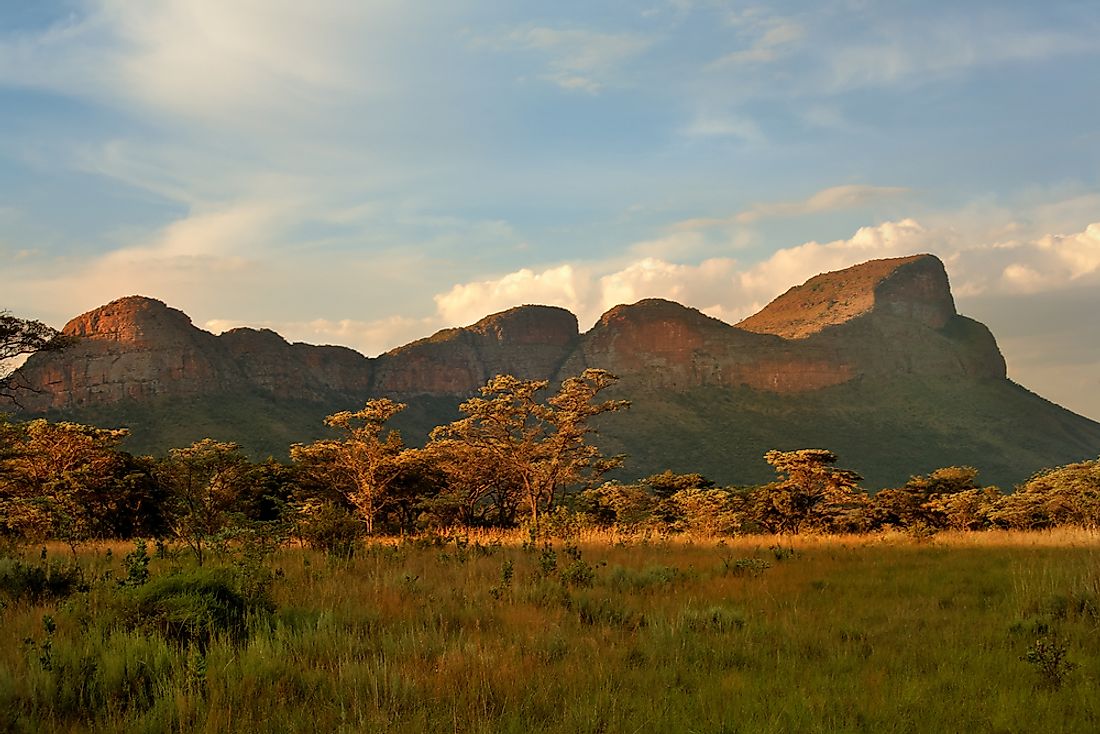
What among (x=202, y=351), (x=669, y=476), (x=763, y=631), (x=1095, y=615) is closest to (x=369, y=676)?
(x=763, y=631)

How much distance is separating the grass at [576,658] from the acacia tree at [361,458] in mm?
23820

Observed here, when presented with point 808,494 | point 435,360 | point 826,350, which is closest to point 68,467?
point 808,494

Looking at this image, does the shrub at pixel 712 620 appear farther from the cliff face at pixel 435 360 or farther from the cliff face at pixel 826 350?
the cliff face at pixel 826 350

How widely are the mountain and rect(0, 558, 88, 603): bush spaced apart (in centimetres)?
8615

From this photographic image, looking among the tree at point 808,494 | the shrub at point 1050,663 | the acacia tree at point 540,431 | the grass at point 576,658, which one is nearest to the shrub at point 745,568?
the grass at point 576,658

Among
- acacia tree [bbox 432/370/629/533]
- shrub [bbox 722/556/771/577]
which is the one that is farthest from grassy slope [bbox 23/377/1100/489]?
shrub [bbox 722/556/771/577]

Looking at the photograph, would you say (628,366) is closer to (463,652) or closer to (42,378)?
(42,378)

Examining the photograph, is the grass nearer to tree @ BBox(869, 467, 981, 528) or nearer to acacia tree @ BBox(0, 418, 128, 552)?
acacia tree @ BBox(0, 418, 128, 552)

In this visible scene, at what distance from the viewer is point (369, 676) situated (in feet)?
14.3

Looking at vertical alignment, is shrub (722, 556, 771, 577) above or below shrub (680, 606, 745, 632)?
below

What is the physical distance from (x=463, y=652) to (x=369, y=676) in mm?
895

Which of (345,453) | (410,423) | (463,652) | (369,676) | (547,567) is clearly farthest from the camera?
(410,423)

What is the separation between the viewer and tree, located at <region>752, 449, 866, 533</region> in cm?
3216

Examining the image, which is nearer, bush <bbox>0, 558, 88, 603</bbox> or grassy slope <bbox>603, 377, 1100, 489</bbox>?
bush <bbox>0, 558, 88, 603</bbox>
